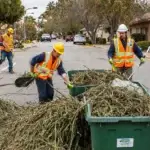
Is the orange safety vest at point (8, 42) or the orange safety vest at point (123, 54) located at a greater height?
the orange safety vest at point (123, 54)

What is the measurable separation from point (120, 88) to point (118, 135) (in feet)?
3.44

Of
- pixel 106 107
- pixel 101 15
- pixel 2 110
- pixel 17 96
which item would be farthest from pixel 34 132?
pixel 101 15

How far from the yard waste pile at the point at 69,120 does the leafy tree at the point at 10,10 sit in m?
45.4

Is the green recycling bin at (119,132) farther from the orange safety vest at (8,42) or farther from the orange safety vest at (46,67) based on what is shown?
the orange safety vest at (8,42)

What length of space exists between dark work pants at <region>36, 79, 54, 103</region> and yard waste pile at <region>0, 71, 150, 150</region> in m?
2.22

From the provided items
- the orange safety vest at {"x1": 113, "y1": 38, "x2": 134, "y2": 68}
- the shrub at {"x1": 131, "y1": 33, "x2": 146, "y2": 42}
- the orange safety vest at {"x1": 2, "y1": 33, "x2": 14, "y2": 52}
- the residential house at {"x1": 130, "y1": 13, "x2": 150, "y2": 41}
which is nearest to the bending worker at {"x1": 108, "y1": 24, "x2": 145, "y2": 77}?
the orange safety vest at {"x1": 113, "y1": 38, "x2": 134, "y2": 68}

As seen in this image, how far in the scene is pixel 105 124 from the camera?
19.1 ft

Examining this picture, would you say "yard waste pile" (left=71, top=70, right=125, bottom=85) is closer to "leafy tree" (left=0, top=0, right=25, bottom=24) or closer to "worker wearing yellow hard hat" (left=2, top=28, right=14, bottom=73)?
"worker wearing yellow hard hat" (left=2, top=28, right=14, bottom=73)

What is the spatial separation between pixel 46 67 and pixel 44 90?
45cm

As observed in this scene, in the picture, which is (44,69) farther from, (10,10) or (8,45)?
(10,10)

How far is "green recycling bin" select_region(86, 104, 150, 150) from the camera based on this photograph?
582 cm

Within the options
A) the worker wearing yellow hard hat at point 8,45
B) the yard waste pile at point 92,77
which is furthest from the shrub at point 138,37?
the yard waste pile at point 92,77

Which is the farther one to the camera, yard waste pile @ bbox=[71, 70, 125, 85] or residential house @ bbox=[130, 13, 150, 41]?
residential house @ bbox=[130, 13, 150, 41]

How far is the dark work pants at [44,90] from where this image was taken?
9.34 meters
